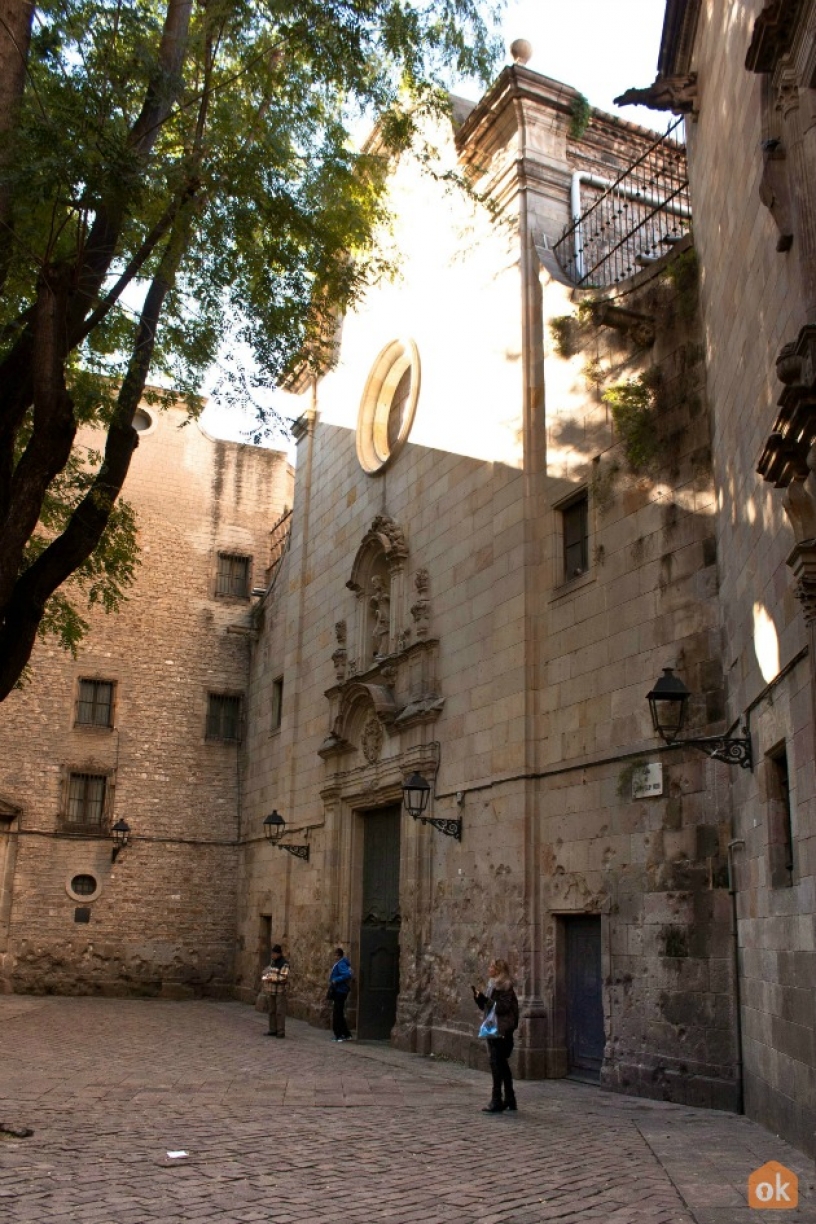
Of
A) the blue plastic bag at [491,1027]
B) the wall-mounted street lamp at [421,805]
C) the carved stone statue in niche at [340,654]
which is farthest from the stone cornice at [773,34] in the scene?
the carved stone statue in niche at [340,654]

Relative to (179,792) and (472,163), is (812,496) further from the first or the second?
(179,792)

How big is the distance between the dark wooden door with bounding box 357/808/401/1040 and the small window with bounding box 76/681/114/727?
8601 mm

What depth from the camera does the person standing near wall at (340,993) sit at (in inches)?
615

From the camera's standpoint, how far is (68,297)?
898 centimetres

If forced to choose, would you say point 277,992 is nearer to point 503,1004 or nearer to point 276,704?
point 503,1004

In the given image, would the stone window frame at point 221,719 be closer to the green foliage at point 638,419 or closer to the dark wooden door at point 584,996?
the dark wooden door at point 584,996

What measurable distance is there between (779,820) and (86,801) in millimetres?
17568

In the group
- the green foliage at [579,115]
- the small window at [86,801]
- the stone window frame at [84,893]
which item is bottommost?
the stone window frame at [84,893]

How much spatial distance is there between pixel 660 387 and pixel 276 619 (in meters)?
12.9

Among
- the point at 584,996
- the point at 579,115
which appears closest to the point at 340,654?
the point at 584,996

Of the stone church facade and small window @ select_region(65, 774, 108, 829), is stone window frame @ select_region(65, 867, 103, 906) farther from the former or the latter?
small window @ select_region(65, 774, 108, 829)

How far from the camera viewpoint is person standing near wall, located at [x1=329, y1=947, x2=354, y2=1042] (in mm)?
15609

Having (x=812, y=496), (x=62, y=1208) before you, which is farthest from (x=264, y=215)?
(x=62, y=1208)

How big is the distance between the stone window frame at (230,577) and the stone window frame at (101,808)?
15.3 feet
